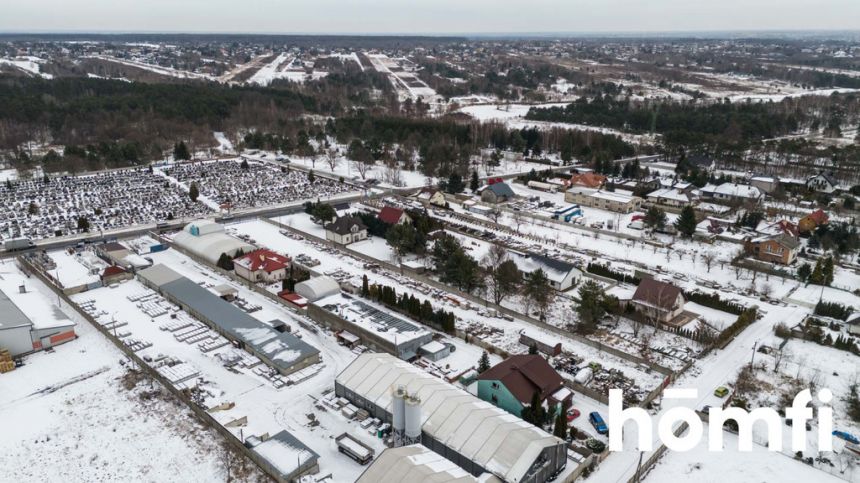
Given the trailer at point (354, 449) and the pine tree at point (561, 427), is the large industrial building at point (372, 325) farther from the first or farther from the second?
the pine tree at point (561, 427)

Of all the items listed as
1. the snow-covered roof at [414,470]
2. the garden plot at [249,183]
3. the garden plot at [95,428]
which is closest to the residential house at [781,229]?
the snow-covered roof at [414,470]

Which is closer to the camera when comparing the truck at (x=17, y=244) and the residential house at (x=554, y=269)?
the residential house at (x=554, y=269)

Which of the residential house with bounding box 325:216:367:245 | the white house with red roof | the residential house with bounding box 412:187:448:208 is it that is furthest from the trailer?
the residential house with bounding box 412:187:448:208

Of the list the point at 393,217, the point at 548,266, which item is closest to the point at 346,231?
the point at 393,217

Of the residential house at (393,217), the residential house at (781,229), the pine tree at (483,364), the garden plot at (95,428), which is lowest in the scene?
the garden plot at (95,428)

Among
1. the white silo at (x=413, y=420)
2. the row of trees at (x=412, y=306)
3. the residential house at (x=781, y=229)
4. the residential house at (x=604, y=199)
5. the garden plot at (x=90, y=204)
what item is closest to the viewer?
the white silo at (x=413, y=420)

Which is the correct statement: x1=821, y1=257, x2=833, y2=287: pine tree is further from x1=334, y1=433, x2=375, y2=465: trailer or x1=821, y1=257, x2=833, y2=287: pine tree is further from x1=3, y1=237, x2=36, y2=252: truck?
x1=3, y1=237, x2=36, y2=252: truck
